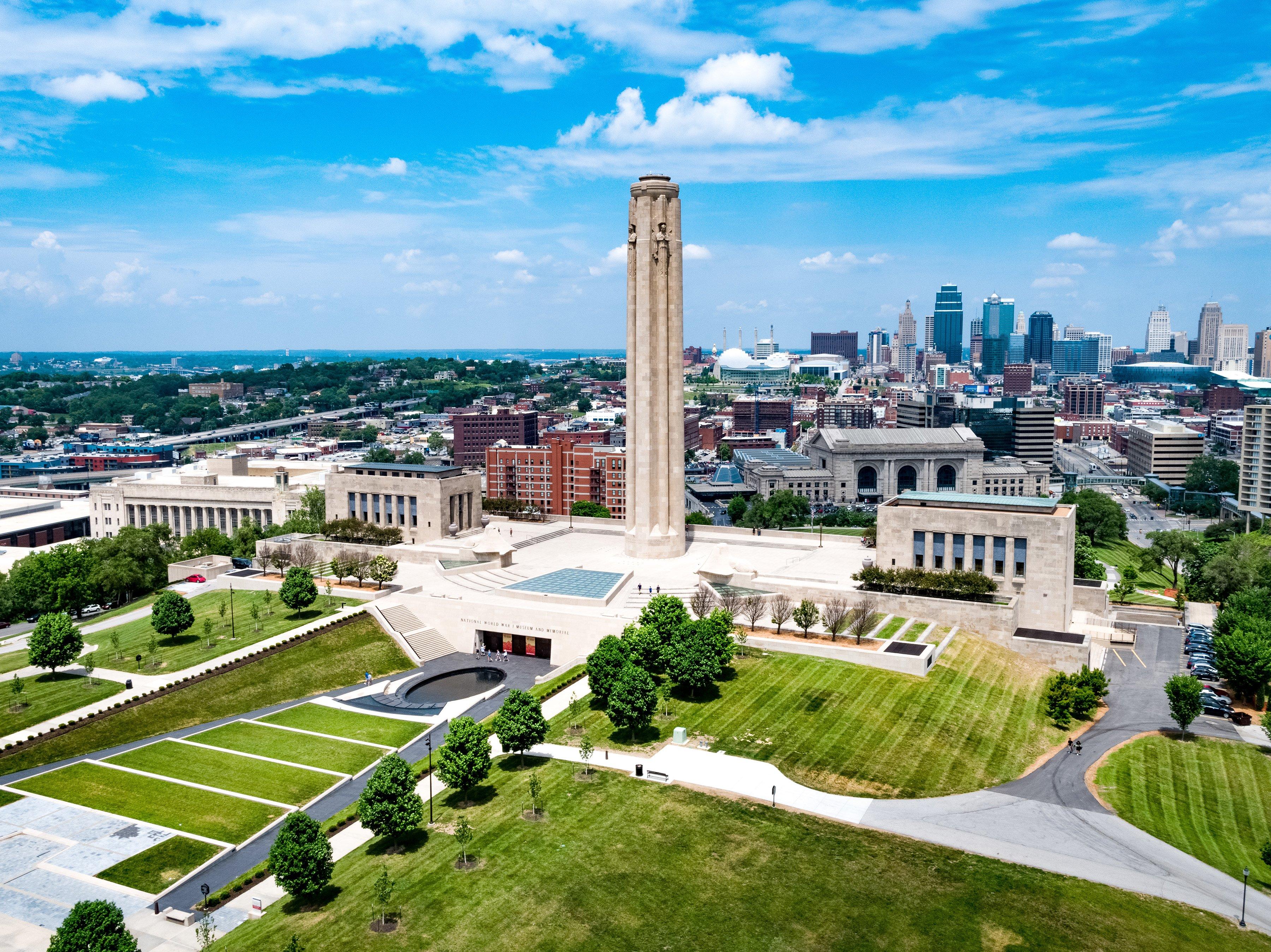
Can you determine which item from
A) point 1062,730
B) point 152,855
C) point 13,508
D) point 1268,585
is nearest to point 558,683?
point 152,855

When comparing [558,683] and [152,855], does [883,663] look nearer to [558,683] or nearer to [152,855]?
[558,683]

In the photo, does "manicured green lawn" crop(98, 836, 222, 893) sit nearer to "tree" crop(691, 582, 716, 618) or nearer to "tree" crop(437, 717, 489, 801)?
"tree" crop(437, 717, 489, 801)

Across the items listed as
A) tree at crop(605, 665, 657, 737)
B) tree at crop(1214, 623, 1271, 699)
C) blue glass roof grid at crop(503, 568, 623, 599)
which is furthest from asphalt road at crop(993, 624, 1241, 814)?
blue glass roof grid at crop(503, 568, 623, 599)

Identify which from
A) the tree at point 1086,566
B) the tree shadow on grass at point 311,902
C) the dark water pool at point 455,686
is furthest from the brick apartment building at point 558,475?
the tree shadow on grass at point 311,902

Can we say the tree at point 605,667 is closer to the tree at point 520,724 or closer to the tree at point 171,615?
the tree at point 520,724

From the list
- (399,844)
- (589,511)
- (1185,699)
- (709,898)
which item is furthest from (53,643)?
(1185,699)

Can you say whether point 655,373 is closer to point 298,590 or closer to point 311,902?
point 298,590
